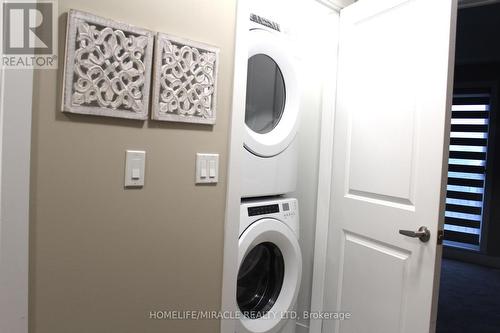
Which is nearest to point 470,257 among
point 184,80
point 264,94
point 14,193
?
point 264,94

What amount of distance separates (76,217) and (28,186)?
6.5 inches

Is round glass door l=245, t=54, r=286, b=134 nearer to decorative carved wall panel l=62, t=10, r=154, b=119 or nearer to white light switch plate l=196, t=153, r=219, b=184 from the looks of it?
white light switch plate l=196, t=153, r=219, b=184

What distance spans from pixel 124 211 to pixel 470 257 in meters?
4.13

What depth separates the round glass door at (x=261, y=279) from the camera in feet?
5.96

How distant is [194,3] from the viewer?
52.6 inches

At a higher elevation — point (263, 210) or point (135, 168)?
point (135, 168)

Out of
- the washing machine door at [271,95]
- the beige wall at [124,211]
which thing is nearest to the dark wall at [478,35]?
the washing machine door at [271,95]

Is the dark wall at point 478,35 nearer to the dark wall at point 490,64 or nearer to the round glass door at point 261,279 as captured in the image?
the dark wall at point 490,64

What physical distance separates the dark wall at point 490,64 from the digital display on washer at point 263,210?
332 centimetres

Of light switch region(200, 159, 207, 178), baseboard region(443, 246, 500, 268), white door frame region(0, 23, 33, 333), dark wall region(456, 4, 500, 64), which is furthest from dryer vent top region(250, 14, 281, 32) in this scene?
baseboard region(443, 246, 500, 268)

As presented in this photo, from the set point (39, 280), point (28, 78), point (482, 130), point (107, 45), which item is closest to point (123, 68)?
point (107, 45)

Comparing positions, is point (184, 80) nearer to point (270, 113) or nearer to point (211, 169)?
point (211, 169)

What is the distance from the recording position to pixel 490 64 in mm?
4047

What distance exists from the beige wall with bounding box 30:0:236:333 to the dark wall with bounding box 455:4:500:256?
3.67m
